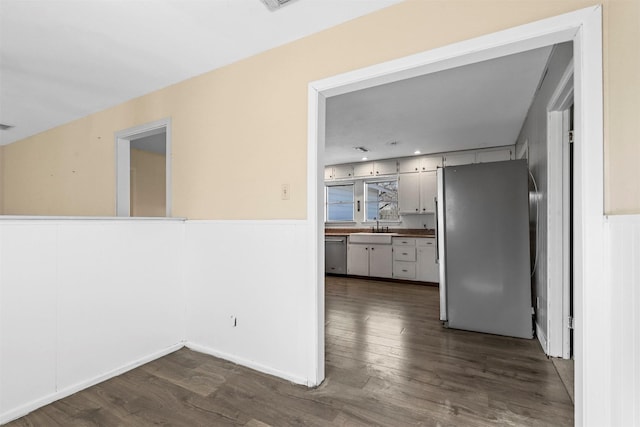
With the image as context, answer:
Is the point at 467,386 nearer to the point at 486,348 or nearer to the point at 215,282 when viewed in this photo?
the point at 486,348

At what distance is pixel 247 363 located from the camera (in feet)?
7.52

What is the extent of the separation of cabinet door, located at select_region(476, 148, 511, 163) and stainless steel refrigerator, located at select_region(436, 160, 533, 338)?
251 cm

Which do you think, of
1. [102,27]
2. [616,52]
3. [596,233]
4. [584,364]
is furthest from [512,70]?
[102,27]

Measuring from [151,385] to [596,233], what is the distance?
2704 millimetres

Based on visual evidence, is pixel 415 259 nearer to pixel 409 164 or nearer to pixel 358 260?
pixel 358 260

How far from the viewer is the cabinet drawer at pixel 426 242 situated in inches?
209

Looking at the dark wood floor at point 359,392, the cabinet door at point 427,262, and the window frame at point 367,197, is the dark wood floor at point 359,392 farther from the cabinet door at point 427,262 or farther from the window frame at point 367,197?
the window frame at point 367,197

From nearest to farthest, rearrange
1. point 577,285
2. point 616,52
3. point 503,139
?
point 616,52
point 577,285
point 503,139

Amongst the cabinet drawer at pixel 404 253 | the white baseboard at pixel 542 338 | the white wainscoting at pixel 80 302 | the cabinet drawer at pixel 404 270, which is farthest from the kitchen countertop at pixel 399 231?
the white wainscoting at pixel 80 302

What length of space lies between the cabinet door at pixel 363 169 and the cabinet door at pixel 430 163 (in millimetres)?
1051

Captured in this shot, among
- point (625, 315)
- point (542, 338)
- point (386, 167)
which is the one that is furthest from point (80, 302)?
point (386, 167)

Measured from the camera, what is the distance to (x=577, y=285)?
4.58 ft

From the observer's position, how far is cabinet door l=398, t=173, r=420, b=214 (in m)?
5.80

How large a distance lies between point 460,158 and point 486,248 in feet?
9.58
